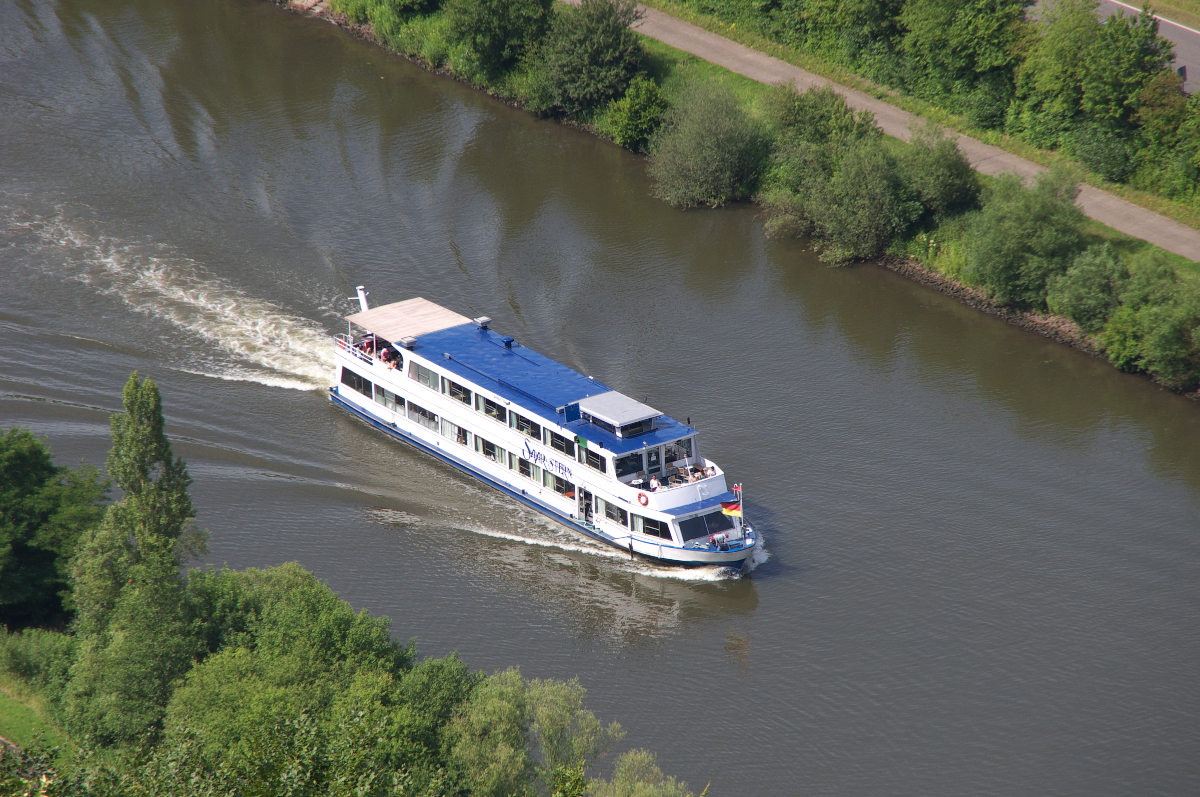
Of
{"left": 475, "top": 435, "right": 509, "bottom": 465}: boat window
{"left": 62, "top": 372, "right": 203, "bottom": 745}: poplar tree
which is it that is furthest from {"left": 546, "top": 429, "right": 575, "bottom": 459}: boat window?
{"left": 62, "top": 372, "right": 203, "bottom": 745}: poplar tree

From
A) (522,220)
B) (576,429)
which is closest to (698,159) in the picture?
(522,220)

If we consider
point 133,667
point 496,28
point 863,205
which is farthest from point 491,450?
point 496,28

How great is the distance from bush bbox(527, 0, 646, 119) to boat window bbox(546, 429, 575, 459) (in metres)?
32.7

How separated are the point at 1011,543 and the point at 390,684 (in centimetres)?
2182

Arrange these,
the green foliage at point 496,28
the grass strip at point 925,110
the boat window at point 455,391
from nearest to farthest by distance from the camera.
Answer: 1. the boat window at point 455,391
2. the grass strip at point 925,110
3. the green foliage at point 496,28

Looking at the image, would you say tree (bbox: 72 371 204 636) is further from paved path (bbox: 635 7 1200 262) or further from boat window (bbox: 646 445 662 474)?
paved path (bbox: 635 7 1200 262)

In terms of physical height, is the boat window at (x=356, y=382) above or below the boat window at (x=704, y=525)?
above

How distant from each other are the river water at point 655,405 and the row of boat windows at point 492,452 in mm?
1400

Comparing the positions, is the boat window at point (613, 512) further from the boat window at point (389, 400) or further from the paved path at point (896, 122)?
the paved path at point (896, 122)

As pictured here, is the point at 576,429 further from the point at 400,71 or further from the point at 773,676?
the point at 400,71

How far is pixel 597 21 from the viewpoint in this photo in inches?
2640

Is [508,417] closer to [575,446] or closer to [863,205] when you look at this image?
[575,446]

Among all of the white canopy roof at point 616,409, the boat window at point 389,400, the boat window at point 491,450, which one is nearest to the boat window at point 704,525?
the white canopy roof at point 616,409

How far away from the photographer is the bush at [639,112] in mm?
65625
